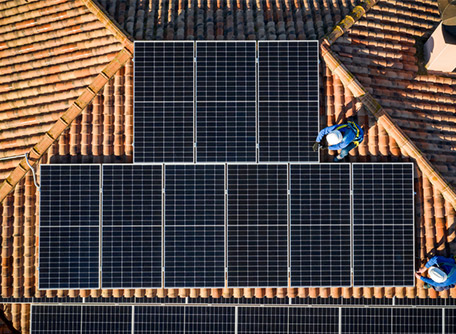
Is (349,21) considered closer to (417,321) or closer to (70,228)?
(417,321)

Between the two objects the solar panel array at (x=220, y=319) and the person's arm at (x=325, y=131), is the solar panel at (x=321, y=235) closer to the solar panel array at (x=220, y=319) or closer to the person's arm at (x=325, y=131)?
the person's arm at (x=325, y=131)

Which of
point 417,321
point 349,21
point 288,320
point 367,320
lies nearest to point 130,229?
point 288,320

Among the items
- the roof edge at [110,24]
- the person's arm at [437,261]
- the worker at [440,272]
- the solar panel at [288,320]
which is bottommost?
the solar panel at [288,320]

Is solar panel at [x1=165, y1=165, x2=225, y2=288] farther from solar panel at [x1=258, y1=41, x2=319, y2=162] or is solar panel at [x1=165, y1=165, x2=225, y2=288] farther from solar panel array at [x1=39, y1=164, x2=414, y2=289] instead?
solar panel at [x1=258, y1=41, x2=319, y2=162]

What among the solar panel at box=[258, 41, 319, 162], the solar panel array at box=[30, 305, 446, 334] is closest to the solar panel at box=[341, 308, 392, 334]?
the solar panel array at box=[30, 305, 446, 334]

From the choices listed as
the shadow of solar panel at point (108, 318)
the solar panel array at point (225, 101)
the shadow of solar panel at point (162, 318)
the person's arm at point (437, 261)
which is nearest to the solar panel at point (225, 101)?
the solar panel array at point (225, 101)

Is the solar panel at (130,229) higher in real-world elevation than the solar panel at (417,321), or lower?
higher

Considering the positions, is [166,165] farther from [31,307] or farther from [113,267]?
[31,307]
